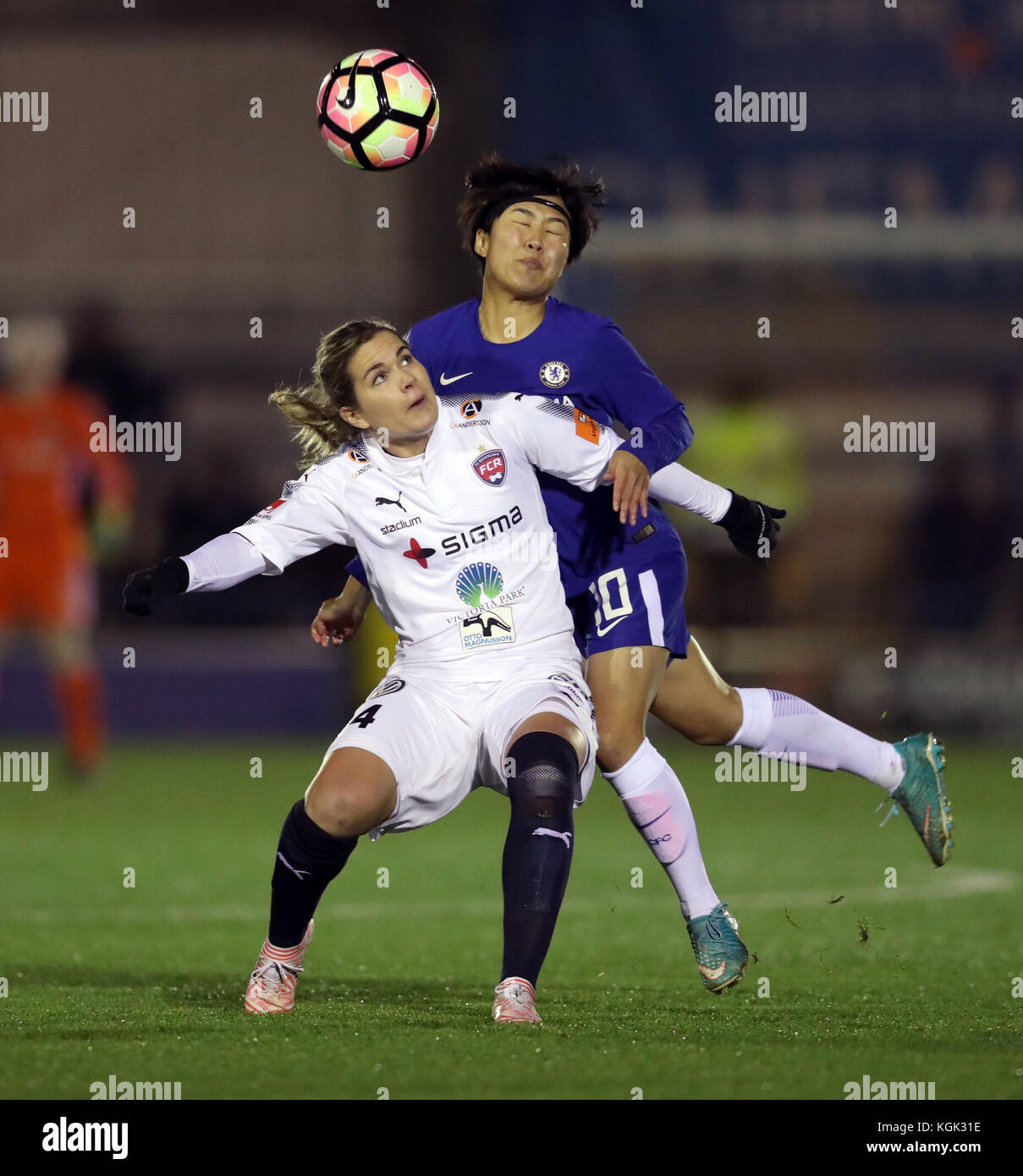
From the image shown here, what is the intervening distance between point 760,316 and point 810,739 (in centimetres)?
1171

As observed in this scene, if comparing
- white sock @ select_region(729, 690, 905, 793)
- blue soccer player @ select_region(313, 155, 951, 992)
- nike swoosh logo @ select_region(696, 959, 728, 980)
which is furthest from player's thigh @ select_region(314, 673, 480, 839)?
white sock @ select_region(729, 690, 905, 793)

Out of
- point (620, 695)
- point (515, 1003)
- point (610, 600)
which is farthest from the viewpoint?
Result: point (610, 600)

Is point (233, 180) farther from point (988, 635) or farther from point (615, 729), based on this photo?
point (615, 729)

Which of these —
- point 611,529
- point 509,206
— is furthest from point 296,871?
point 509,206

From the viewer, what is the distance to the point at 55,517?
1207cm

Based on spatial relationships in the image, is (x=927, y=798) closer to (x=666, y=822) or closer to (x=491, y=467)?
(x=666, y=822)

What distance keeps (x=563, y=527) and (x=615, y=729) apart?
595 millimetres

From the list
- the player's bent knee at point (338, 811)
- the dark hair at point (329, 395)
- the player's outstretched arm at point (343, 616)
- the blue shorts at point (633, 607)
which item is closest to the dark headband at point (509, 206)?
the dark hair at point (329, 395)

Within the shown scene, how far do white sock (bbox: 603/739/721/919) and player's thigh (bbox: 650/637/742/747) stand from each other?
0.26 m

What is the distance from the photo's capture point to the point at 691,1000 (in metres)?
5.18

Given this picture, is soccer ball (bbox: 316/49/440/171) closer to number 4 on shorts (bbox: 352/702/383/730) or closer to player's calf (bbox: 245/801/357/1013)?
number 4 on shorts (bbox: 352/702/383/730)

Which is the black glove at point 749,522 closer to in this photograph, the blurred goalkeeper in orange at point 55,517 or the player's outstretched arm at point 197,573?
the player's outstretched arm at point 197,573

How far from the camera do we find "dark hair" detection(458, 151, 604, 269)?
5.60 meters

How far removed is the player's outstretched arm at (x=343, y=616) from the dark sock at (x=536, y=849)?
840mm
